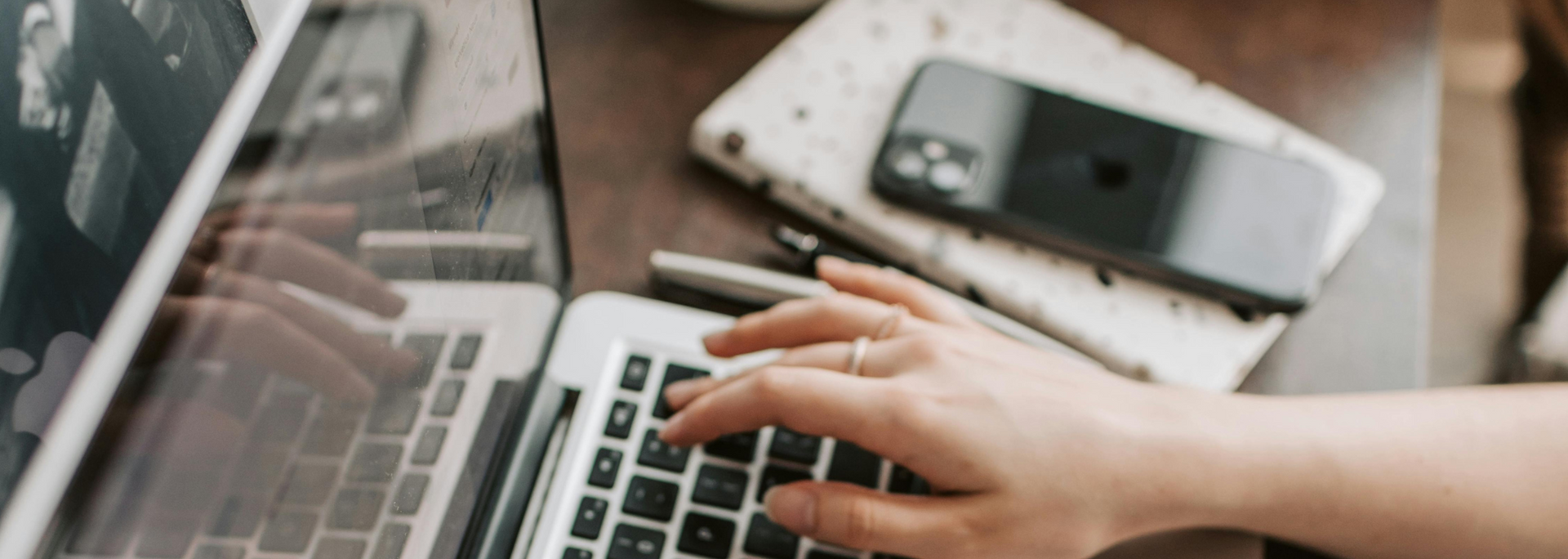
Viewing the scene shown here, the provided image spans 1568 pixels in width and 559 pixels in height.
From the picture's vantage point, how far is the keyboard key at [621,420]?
42cm

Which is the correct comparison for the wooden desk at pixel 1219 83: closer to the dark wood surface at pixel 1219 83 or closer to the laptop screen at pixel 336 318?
the dark wood surface at pixel 1219 83

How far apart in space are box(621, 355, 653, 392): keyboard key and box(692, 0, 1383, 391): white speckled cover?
14 centimetres

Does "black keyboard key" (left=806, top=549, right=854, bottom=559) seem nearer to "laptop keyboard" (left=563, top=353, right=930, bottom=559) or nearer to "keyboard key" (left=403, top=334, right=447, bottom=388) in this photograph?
"laptop keyboard" (left=563, top=353, right=930, bottom=559)

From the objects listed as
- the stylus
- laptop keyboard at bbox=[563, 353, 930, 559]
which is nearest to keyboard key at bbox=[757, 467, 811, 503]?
laptop keyboard at bbox=[563, 353, 930, 559]

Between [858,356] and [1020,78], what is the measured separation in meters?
0.23

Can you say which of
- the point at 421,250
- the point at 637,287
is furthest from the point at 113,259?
the point at 637,287

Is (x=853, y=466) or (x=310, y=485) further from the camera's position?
(x=853, y=466)

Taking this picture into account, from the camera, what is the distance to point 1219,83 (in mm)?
614

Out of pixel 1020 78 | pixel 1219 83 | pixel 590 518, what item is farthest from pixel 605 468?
pixel 1219 83

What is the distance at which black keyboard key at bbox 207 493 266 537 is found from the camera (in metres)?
0.20

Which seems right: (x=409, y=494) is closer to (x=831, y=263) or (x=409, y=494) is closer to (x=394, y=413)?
(x=394, y=413)

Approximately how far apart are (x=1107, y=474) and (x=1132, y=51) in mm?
311

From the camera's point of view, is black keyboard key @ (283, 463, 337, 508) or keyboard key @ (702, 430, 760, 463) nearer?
black keyboard key @ (283, 463, 337, 508)

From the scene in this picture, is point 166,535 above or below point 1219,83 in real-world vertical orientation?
below
